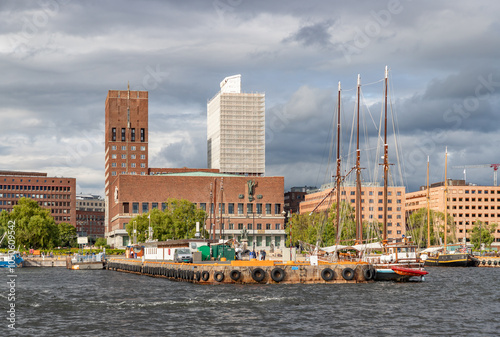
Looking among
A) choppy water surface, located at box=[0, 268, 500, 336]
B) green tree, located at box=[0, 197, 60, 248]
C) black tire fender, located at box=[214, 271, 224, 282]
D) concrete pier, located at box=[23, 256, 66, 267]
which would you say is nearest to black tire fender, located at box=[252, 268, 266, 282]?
choppy water surface, located at box=[0, 268, 500, 336]

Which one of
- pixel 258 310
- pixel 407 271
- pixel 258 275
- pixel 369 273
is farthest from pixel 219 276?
pixel 407 271

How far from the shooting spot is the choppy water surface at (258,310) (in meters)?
49.6

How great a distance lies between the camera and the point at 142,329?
49562 millimetres

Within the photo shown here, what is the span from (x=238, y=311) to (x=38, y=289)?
3391 cm

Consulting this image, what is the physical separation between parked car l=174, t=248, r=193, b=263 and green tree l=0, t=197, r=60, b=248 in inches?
3330

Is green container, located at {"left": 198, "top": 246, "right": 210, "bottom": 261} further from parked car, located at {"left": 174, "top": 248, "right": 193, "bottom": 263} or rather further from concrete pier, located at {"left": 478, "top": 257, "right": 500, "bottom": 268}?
concrete pier, located at {"left": 478, "top": 257, "right": 500, "bottom": 268}

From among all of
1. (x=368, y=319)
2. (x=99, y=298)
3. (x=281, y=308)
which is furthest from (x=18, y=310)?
A: (x=368, y=319)

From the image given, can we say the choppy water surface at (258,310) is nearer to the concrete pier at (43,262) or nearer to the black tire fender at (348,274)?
the black tire fender at (348,274)

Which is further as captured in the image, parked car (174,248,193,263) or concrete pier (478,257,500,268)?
concrete pier (478,257,500,268)

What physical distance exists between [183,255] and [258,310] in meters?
44.9

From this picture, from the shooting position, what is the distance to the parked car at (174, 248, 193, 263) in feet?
332

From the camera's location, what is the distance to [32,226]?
17762 cm

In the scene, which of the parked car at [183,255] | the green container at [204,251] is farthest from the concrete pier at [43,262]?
the green container at [204,251]

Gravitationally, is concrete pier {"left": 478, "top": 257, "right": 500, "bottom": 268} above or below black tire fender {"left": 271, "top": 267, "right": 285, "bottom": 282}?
below
